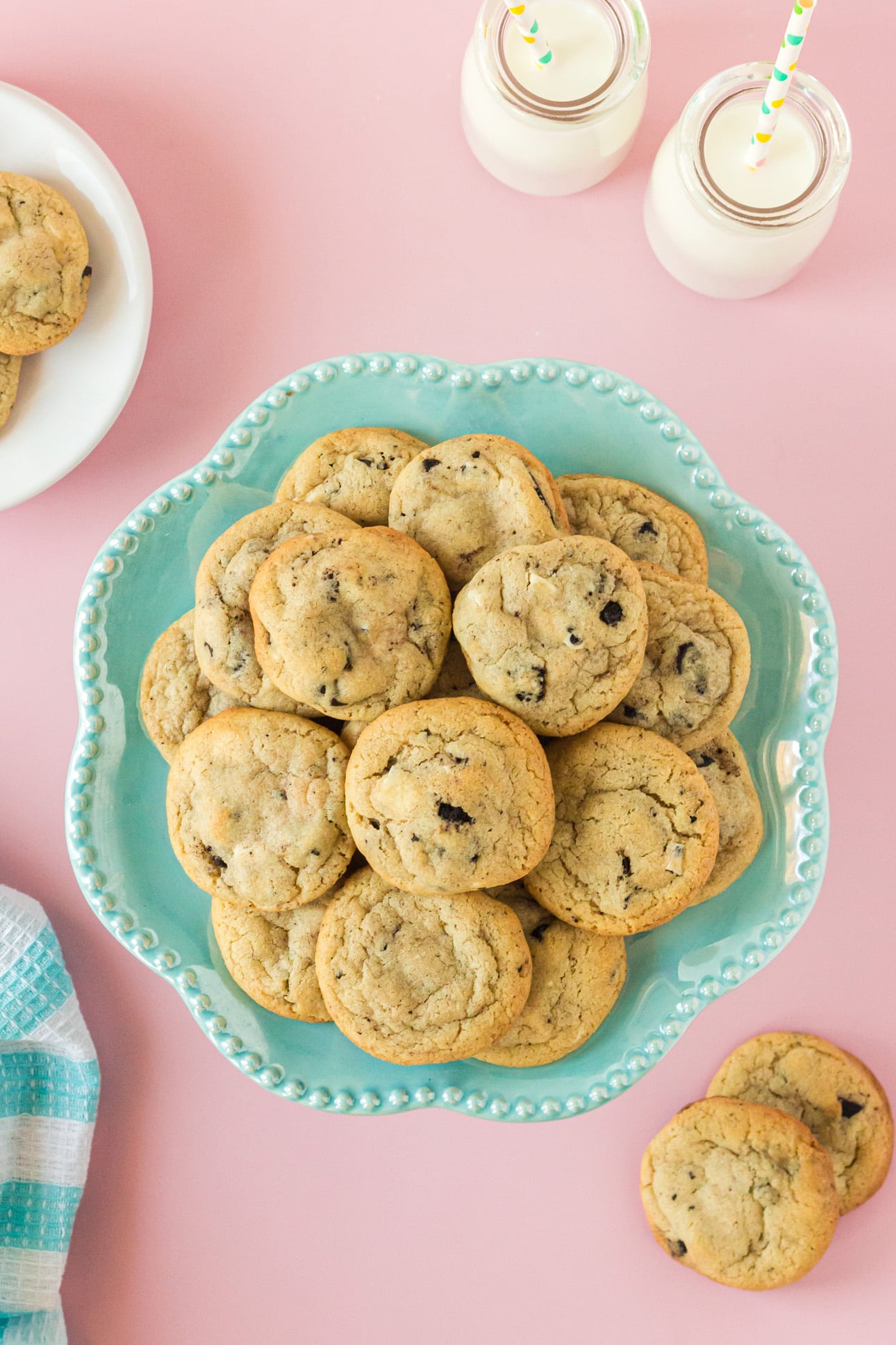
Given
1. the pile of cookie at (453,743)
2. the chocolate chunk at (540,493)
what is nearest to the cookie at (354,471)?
the pile of cookie at (453,743)

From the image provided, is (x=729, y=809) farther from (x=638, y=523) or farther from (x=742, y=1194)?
(x=742, y=1194)

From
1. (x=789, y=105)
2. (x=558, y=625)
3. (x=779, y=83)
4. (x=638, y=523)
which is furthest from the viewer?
(x=789, y=105)

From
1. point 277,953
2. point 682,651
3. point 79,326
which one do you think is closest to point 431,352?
point 79,326

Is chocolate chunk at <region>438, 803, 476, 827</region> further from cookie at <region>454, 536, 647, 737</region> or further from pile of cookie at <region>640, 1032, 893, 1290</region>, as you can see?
pile of cookie at <region>640, 1032, 893, 1290</region>

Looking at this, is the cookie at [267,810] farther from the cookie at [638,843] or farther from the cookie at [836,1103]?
the cookie at [836,1103]

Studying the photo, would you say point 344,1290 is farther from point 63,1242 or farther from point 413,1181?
point 63,1242

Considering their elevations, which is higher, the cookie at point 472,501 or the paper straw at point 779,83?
the paper straw at point 779,83

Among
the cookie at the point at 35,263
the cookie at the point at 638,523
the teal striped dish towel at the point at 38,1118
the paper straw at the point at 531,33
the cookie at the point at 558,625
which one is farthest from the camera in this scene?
the teal striped dish towel at the point at 38,1118

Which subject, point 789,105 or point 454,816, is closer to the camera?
point 454,816
